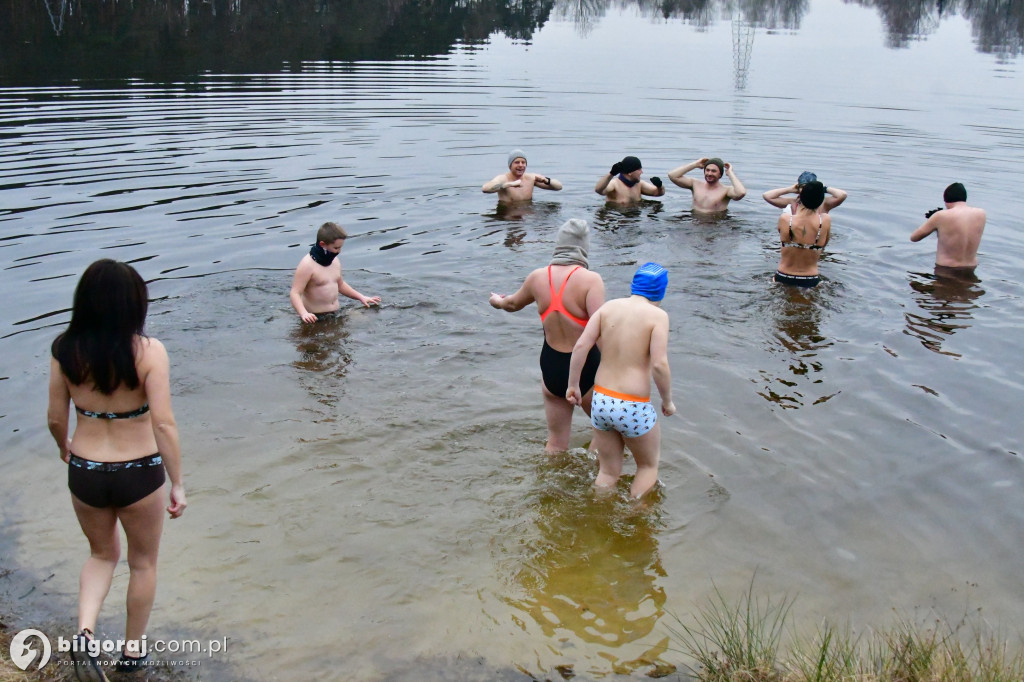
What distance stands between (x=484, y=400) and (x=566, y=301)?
1.85 metres

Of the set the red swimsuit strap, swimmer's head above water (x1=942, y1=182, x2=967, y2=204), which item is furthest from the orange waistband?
swimmer's head above water (x1=942, y1=182, x2=967, y2=204)

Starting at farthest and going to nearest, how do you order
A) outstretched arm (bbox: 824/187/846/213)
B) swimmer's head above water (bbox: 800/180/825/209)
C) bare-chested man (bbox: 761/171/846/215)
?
1. outstretched arm (bbox: 824/187/846/213)
2. bare-chested man (bbox: 761/171/846/215)
3. swimmer's head above water (bbox: 800/180/825/209)

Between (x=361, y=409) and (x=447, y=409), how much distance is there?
2.63ft

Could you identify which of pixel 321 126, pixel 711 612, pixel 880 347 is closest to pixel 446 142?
pixel 321 126

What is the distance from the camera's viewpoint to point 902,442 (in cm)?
798

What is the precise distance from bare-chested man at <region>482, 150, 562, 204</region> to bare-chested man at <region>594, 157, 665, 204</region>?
0.86 m

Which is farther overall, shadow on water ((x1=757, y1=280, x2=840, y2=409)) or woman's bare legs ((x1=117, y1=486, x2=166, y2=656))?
shadow on water ((x1=757, y1=280, x2=840, y2=409))

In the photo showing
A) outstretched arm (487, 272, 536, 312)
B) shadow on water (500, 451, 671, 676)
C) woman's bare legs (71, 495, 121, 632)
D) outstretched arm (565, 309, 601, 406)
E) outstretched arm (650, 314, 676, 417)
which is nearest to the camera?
woman's bare legs (71, 495, 121, 632)

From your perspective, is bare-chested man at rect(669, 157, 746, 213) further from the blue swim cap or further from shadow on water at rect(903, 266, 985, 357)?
the blue swim cap

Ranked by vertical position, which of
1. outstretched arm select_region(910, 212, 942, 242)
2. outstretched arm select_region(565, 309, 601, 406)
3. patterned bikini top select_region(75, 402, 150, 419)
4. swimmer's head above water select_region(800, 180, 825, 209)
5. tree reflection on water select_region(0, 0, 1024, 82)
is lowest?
outstretched arm select_region(565, 309, 601, 406)

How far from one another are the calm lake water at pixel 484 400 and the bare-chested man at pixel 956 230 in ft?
1.08

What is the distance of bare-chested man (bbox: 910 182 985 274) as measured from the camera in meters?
12.1

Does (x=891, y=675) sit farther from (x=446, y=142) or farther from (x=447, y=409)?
(x=446, y=142)

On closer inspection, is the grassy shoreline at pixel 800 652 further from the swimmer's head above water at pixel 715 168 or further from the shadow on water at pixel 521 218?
the swimmer's head above water at pixel 715 168
